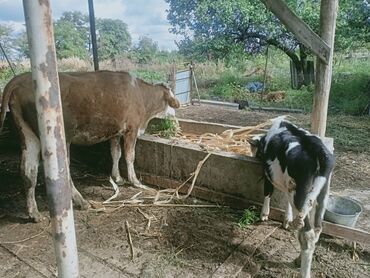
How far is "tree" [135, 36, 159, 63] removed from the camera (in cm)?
2553

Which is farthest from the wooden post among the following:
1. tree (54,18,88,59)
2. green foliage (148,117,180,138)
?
tree (54,18,88,59)

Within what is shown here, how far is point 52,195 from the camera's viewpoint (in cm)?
197

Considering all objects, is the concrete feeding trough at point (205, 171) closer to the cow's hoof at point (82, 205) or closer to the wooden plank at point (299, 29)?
the cow's hoof at point (82, 205)

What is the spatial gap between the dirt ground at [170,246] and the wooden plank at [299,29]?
1918 mm

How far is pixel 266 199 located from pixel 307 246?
3.42 ft

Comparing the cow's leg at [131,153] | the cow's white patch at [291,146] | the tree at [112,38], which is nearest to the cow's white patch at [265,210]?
the cow's white patch at [291,146]

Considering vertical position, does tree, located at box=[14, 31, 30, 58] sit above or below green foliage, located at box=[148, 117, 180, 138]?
above

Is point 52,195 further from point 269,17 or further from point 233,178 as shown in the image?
point 269,17

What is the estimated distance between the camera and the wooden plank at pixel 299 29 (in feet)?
11.4

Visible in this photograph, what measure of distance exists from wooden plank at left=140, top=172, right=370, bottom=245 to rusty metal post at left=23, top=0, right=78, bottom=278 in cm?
256

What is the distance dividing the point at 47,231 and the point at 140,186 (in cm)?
149

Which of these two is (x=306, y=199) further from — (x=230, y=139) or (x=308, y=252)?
(x=230, y=139)

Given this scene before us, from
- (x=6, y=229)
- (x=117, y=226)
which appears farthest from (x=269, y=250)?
(x=6, y=229)

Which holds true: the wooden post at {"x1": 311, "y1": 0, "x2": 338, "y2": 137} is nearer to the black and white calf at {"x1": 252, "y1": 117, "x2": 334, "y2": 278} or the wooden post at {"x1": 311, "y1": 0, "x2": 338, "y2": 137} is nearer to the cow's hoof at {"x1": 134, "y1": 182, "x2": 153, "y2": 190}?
the black and white calf at {"x1": 252, "y1": 117, "x2": 334, "y2": 278}
